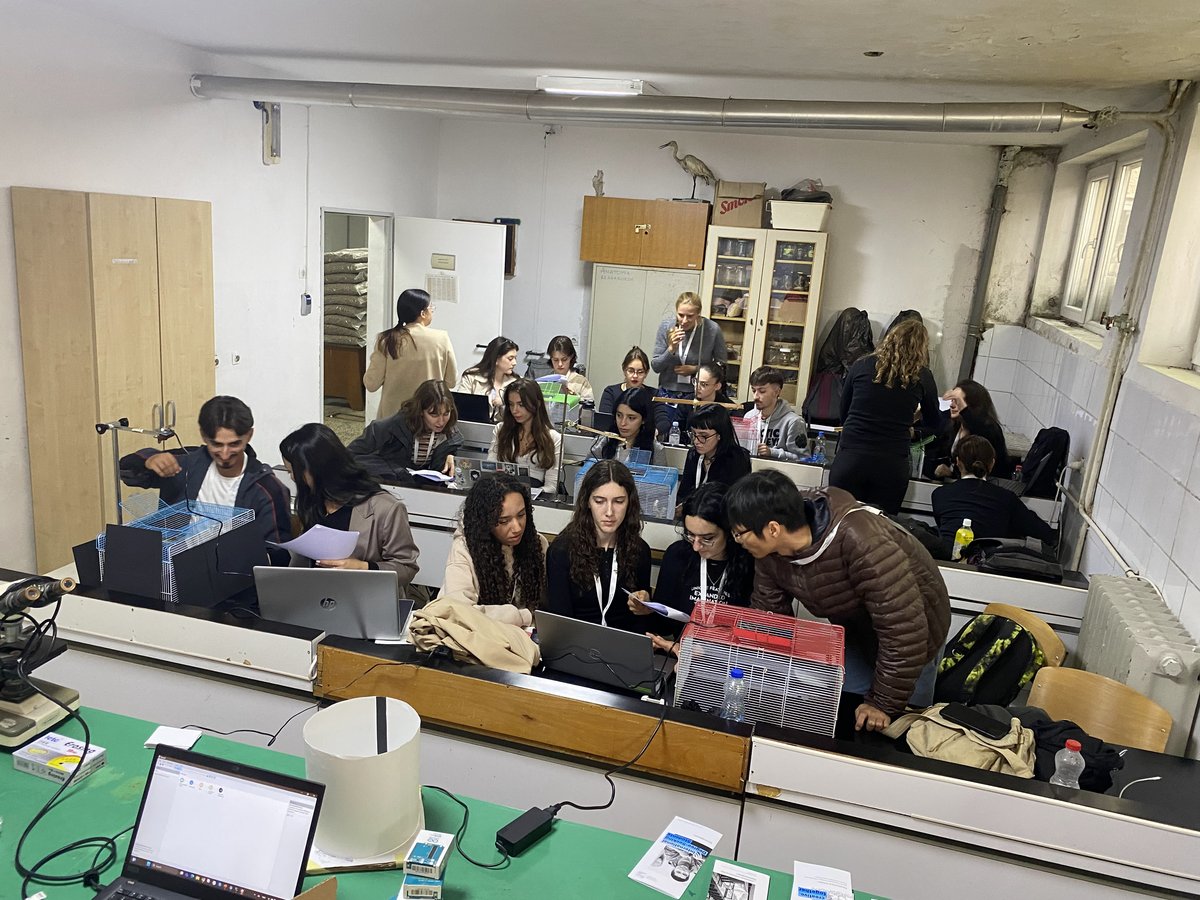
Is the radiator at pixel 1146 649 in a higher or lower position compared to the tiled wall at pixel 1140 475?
lower

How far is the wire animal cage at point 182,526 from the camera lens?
2.58 meters

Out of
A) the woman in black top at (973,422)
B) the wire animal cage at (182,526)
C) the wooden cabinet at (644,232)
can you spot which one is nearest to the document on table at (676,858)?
the wire animal cage at (182,526)

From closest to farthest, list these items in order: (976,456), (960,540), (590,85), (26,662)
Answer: (26,662), (960,540), (976,456), (590,85)

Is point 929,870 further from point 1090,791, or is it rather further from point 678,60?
point 678,60

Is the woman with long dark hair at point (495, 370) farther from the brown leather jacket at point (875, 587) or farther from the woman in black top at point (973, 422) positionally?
the brown leather jacket at point (875, 587)

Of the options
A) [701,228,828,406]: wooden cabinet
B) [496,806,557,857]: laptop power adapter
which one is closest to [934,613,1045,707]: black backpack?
[496,806,557,857]: laptop power adapter

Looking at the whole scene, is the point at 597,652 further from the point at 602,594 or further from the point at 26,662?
the point at 26,662

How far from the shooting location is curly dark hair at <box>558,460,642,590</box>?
2.89 meters

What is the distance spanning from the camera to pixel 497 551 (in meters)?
2.88

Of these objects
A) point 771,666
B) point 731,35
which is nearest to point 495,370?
point 731,35

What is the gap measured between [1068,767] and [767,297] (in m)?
5.71

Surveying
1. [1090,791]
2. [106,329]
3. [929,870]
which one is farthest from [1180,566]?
[106,329]

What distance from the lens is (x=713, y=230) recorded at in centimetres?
738

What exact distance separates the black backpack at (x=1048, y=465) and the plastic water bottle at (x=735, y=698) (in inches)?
137
